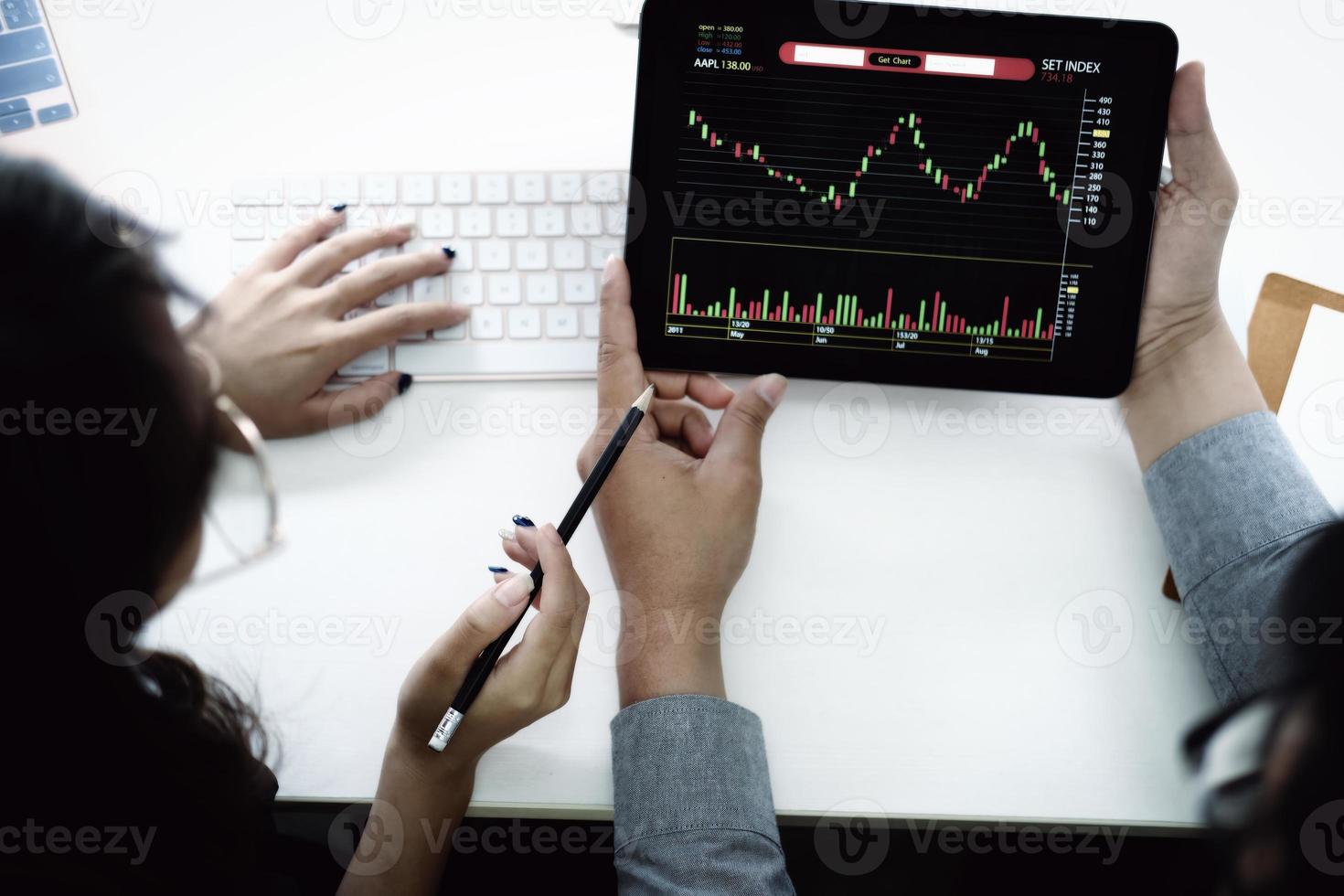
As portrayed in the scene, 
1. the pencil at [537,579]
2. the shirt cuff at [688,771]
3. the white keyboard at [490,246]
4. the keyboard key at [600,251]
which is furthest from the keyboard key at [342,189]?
the shirt cuff at [688,771]

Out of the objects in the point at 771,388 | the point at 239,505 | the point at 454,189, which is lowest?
the point at 239,505

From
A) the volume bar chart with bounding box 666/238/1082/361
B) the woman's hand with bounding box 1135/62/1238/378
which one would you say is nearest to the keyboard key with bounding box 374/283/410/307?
the volume bar chart with bounding box 666/238/1082/361

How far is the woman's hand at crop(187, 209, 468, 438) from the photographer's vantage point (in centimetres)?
69

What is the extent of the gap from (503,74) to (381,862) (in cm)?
66

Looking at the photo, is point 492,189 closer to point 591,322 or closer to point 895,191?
point 591,322

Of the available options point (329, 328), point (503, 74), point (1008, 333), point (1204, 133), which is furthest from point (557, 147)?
point (1204, 133)

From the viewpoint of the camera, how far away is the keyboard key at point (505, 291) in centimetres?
71

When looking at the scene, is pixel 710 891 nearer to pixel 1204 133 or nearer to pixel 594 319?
pixel 594 319

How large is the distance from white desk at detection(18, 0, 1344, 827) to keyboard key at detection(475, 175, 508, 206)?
29 millimetres

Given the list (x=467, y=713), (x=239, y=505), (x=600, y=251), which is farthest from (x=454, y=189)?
(x=467, y=713)

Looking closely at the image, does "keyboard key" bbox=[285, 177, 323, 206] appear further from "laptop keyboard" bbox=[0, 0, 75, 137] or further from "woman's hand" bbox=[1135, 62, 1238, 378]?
"woman's hand" bbox=[1135, 62, 1238, 378]

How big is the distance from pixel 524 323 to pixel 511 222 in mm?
87

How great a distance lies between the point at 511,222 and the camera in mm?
713

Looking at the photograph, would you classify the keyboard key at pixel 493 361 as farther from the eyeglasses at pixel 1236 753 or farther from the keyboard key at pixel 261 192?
the eyeglasses at pixel 1236 753
